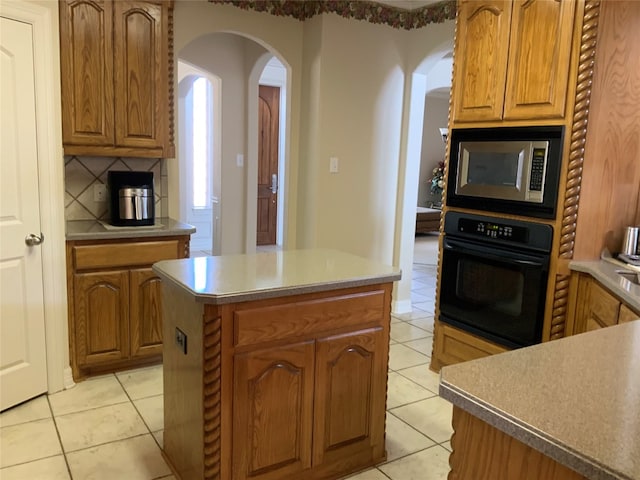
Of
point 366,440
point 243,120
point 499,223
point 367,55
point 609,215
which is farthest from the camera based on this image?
point 243,120

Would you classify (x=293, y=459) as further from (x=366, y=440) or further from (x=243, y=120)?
(x=243, y=120)

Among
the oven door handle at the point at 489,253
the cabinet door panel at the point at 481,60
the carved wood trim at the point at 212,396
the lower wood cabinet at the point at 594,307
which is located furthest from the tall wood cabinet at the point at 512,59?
the carved wood trim at the point at 212,396

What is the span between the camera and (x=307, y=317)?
200 cm

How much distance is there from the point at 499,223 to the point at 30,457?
2548 millimetres

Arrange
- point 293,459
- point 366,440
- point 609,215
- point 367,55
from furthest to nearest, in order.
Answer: point 367,55 < point 609,215 < point 366,440 < point 293,459

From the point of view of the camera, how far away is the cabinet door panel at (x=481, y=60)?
8.99ft

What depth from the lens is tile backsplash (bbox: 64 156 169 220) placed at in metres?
3.34

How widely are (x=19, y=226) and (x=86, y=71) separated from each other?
97 cm

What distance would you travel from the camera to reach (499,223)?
9.14 ft

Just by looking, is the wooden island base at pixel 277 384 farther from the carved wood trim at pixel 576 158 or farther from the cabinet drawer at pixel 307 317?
the carved wood trim at pixel 576 158

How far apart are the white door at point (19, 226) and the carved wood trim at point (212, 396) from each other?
4.85 ft

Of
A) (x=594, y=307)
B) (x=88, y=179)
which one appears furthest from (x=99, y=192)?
(x=594, y=307)

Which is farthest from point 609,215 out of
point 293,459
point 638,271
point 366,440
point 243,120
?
point 243,120

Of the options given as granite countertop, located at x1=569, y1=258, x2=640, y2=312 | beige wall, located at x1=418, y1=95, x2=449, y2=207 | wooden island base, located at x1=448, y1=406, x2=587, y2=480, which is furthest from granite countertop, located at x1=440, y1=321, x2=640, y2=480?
beige wall, located at x1=418, y1=95, x2=449, y2=207
